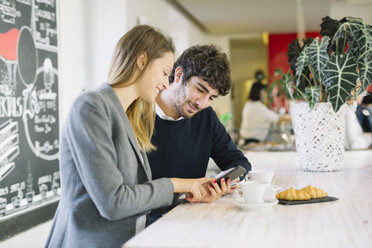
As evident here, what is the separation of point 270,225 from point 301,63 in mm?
1316

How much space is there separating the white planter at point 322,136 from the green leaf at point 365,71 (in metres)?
0.20

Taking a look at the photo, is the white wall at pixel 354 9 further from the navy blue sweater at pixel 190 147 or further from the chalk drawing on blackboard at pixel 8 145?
the chalk drawing on blackboard at pixel 8 145

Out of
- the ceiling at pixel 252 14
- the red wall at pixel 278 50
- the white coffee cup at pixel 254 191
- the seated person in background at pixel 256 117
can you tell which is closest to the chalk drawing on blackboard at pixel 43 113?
the white coffee cup at pixel 254 191

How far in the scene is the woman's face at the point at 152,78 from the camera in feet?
4.96

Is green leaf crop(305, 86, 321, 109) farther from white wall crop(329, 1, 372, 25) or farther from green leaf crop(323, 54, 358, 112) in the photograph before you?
white wall crop(329, 1, 372, 25)

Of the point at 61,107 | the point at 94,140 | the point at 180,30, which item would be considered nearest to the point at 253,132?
the point at 180,30

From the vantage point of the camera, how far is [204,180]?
5.45ft

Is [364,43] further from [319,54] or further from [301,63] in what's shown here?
[301,63]

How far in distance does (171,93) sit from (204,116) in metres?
0.21

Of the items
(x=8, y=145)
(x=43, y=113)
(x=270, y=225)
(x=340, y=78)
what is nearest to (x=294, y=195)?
(x=270, y=225)

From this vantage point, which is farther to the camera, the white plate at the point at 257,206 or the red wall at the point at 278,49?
the red wall at the point at 278,49

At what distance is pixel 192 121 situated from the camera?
2256 millimetres

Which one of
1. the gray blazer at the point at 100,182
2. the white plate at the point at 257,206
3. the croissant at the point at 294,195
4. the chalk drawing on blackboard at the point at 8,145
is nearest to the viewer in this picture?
the gray blazer at the point at 100,182

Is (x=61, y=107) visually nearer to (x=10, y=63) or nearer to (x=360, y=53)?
(x=10, y=63)
